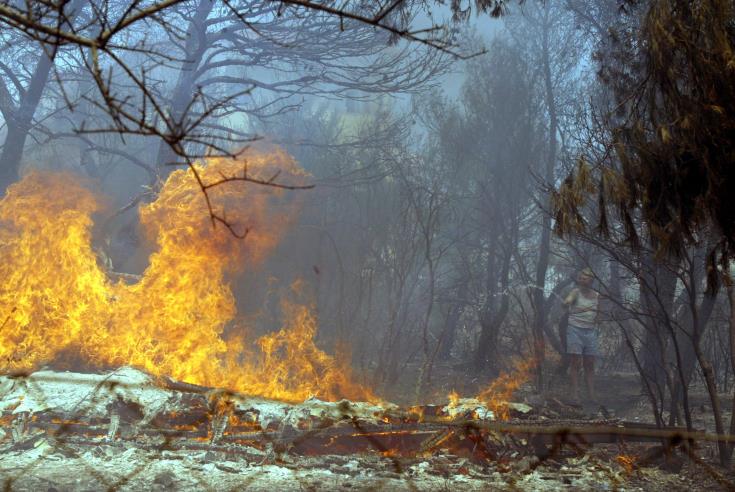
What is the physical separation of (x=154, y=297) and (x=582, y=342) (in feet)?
19.8

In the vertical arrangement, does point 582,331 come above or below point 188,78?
below

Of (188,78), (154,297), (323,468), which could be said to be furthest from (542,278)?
(323,468)

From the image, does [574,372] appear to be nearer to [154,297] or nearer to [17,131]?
[154,297]

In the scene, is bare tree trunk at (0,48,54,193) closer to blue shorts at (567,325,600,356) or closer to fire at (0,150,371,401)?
fire at (0,150,371,401)

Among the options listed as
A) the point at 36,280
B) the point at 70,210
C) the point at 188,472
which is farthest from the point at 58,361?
the point at 188,472

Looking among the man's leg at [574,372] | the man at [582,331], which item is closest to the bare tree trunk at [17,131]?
the man at [582,331]

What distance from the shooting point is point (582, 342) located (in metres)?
10.6

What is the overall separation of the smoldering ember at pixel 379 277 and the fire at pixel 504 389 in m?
0.07

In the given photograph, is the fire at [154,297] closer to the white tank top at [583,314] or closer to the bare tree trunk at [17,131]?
the bare tree trunk at [17,131]

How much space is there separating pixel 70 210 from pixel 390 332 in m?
4.99

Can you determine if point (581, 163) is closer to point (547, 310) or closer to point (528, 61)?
point (547, 310)

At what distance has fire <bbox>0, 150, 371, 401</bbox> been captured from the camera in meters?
8.53

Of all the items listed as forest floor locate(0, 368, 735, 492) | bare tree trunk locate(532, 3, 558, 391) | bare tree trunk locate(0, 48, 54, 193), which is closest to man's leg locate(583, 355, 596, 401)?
bare tree trunk locate(532, 3, 558, 391)

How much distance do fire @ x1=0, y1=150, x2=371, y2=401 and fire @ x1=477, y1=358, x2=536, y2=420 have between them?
1704mm
